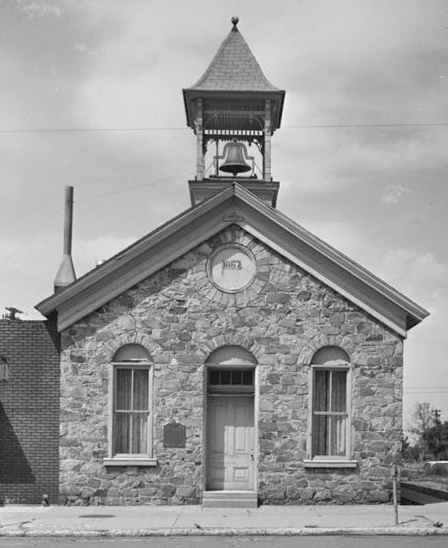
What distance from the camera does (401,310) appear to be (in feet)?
65.2

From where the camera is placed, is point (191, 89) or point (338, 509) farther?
point (191, 89)

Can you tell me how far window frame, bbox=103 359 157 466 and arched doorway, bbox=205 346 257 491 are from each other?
4.12ft

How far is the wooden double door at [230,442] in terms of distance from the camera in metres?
20.0

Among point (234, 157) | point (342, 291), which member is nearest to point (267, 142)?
point (234, 157)

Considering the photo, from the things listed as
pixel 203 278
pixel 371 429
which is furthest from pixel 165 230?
pixel 371 429

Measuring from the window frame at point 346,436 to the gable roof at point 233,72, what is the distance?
23.1 ft

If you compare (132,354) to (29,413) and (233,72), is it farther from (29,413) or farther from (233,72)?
(233,72)

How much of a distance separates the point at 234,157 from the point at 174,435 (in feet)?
23.2

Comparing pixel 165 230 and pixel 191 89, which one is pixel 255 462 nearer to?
pixel 165 230

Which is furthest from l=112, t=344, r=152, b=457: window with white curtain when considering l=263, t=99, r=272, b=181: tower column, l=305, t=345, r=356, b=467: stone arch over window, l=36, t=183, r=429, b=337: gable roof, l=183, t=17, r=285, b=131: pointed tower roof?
l=183, t=17, r=285, b=131: pointed tower roof

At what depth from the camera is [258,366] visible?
781 inches

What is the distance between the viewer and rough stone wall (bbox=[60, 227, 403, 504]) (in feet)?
64.1

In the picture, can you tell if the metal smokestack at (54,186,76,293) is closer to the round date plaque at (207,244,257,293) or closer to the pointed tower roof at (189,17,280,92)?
the round date plaque at (207,244,257,293)

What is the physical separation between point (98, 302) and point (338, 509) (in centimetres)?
661
